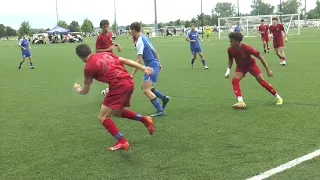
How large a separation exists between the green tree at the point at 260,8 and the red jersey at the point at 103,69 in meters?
109

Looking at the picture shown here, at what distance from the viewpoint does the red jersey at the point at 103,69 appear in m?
5.43

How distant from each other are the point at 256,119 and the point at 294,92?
302cm

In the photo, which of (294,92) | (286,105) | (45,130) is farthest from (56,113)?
(294,92)

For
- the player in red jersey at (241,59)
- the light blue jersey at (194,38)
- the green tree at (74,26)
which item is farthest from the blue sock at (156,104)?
the green tree at (74,26)

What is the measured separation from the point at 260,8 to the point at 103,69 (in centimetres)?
11669

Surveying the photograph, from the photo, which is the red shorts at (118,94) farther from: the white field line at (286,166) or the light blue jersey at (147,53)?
the white field line at (286,166)

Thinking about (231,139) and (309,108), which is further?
(309,108)

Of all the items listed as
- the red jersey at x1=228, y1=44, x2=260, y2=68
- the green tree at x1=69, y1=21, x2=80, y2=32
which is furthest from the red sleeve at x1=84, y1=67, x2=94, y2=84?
the green tree at x1=69, y1=21, x2=80, y2=32

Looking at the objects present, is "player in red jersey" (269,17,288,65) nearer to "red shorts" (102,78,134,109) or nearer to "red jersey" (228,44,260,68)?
"red jersey" (228,44,260,68)

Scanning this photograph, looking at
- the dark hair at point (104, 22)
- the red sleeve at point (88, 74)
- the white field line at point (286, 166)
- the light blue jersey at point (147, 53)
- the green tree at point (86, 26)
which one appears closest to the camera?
the white field line at point (286, 166)

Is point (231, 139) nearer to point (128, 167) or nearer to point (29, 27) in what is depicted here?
point (128, 167)

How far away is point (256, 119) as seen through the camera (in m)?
7.19

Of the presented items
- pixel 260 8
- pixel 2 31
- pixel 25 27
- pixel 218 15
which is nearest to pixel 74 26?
pixel 25 27

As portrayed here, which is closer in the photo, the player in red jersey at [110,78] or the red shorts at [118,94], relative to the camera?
the player in red jersey at [110,78]
